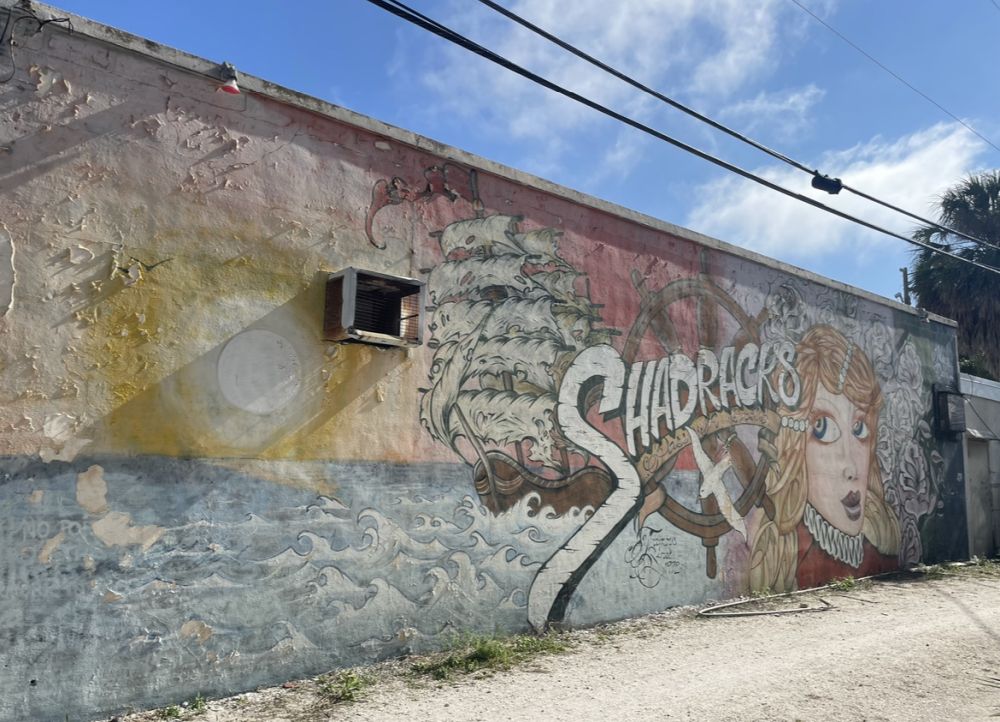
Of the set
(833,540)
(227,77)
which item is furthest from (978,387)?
(227,77)

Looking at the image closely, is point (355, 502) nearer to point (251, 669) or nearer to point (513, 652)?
point (251, 669)

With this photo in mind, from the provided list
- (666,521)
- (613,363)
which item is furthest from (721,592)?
(613,363)

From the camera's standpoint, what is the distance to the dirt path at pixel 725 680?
5.98m

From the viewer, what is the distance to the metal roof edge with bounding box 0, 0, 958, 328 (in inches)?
234

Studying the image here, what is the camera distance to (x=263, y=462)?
6559mm

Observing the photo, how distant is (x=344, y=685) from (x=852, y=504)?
917cm

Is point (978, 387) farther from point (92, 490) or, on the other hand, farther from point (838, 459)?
point (92, 490)

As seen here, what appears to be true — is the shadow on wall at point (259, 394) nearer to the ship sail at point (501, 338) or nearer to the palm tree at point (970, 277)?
the ship sail at point (501, 338)

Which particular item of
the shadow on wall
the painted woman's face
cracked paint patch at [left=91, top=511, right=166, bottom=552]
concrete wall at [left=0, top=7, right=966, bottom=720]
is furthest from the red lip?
cracked paint patch at [left=91, top=511, right=166, bottom=552]

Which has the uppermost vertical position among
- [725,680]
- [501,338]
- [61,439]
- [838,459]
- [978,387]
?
[978,387]

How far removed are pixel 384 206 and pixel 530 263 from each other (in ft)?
6.15

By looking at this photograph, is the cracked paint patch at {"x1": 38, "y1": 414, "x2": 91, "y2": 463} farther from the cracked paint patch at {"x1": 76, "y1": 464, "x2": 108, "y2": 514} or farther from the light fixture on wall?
the light fixture on wall

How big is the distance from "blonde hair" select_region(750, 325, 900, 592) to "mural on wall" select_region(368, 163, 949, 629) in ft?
0.10

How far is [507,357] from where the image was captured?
8398mm
